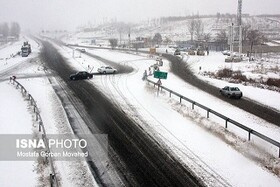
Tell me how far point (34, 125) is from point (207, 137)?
13.9m

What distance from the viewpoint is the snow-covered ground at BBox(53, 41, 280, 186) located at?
57.0ft

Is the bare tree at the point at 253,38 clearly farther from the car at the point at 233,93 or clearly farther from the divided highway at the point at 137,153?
the divided highway at the point at 137,153

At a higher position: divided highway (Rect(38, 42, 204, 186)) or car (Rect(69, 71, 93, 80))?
car (Rect(69, 71, 93, 80))

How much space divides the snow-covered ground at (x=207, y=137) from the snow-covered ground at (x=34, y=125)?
6241mm

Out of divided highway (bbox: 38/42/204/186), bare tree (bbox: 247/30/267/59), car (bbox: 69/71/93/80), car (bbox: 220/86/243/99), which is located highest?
bare tree (bbox: 247/30/267/59)

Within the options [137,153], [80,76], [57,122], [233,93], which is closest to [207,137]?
[137,153]

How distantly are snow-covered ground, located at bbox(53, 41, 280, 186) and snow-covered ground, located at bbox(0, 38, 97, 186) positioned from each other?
624cm

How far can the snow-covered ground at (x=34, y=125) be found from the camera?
16505 mm

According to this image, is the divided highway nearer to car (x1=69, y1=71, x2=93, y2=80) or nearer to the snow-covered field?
the snow-covered field

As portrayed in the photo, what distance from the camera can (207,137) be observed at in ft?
74.8

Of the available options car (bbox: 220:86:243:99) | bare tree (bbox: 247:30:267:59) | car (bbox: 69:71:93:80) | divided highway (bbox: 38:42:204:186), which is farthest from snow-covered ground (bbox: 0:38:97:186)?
bare tree (bbox: 247:30:267:59)

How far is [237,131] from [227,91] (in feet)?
44.4

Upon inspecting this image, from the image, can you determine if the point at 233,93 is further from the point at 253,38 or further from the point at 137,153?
the point at 253,38

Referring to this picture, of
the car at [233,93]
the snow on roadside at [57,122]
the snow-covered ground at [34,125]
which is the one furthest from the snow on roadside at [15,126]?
the car at [233,93]
